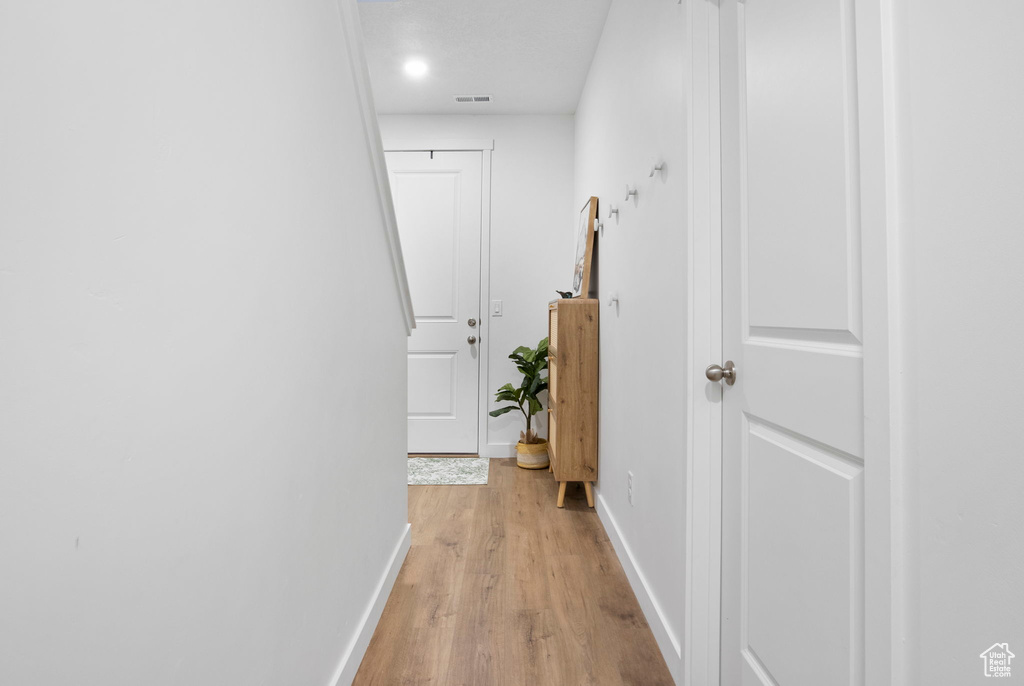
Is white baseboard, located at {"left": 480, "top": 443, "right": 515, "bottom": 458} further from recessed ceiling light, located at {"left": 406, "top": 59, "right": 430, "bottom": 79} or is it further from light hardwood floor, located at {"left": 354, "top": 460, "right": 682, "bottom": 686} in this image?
recessed ceiling light, located at {"left": 406, "top": 59, "right": 430, "bottom": 79}

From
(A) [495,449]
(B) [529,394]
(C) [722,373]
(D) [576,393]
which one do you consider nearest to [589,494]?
(D) [576,393]

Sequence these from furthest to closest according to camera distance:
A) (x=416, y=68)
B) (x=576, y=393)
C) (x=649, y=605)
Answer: (x=416, y=68) → (x=576, y=393) → (x=649, y=605)

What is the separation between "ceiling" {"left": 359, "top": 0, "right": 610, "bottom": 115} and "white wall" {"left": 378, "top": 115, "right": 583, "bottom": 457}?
135 mm

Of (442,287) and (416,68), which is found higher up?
(416,68)

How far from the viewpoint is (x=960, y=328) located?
1.94ft

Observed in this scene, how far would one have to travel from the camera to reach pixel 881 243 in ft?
2.31

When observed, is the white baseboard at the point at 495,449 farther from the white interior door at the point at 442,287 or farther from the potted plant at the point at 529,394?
the potted plant at the point at 529,394

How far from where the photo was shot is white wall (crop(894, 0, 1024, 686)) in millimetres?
535

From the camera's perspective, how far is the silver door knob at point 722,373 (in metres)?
1.25

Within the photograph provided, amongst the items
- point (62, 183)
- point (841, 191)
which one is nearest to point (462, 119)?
point (841, 191)

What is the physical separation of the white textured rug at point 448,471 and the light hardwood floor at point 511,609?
21.2 inches

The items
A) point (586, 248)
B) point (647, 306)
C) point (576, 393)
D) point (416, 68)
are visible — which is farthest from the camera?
point (416, 68)

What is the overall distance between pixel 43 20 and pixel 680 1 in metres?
1.44

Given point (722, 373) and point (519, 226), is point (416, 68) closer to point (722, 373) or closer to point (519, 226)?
point (519, 226)
